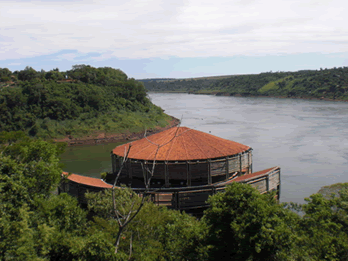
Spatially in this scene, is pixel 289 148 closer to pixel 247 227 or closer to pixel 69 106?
pixel 247 227

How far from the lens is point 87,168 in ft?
135

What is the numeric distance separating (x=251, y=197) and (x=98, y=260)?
4.98 metres

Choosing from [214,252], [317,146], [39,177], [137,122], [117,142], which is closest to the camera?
[214,252]

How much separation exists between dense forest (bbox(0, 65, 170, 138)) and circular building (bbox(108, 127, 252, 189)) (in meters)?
45.3

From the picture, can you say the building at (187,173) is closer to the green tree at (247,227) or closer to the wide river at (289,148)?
the green tree at (247,227)

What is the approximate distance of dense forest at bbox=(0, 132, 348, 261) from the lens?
10.6 meters

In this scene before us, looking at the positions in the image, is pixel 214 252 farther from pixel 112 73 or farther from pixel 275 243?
pixel 112 73

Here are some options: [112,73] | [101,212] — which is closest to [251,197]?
[101,212]

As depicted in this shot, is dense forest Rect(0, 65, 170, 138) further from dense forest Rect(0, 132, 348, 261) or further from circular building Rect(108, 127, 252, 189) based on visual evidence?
dense forest Rect(0, 132, 348, 261)

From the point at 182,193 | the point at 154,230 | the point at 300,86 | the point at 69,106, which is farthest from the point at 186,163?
the point at 300,86

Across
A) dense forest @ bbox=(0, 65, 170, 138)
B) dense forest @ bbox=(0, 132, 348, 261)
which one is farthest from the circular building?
dense forest @ bbox=(0, 65, 170, 138)

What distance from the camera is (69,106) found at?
68.9 m

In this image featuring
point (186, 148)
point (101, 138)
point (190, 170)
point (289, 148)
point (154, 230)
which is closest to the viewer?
point (154, 230)

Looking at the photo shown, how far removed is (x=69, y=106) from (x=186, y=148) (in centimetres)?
5286
